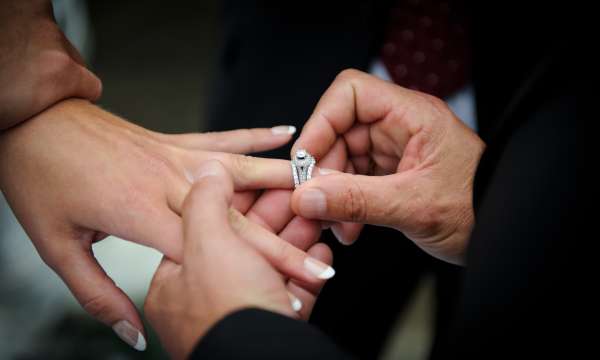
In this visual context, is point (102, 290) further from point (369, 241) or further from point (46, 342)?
point (46, 342)

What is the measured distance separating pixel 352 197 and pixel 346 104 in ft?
0.80

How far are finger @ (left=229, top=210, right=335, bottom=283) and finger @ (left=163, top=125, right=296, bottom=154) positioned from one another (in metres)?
0.27

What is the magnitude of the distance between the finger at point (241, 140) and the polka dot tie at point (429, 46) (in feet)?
1.06

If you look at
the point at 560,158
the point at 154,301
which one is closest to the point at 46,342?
the point at 154,301

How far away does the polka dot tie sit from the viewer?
3.92ft

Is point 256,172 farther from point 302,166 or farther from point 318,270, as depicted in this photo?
point 318,270

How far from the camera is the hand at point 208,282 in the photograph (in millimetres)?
733

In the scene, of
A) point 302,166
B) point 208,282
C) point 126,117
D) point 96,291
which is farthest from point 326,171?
point 126,117

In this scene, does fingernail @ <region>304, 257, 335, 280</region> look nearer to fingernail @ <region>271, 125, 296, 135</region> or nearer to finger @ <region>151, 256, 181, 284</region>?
finger @ <region>151, 256, 181, 284</region>

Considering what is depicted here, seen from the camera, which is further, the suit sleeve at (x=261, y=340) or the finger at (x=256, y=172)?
the finger at (x=256, y=172)

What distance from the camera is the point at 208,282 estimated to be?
75cm

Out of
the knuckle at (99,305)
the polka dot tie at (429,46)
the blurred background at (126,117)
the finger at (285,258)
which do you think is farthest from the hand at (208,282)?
the blurred background at (126,117)

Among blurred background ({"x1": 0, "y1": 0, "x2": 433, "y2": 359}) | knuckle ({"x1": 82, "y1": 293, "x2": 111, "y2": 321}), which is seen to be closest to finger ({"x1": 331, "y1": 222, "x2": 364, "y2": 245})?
knuckle ({"x1": 82, "y1": 293, "x2": 111, "y2": 321})

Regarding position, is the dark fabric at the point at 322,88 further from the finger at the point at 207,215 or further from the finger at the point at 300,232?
the finger at the point at 207,215
